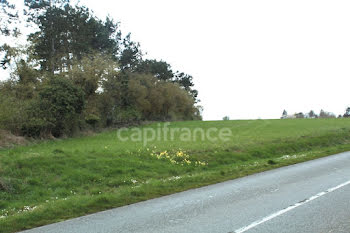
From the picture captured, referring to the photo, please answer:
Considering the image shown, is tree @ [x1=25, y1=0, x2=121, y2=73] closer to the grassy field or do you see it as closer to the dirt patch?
the dirt patch

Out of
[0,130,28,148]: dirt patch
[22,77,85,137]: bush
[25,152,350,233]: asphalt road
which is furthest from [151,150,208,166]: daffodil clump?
[22,77,85,137]: bush

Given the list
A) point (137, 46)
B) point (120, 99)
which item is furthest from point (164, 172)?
point (137, 46)

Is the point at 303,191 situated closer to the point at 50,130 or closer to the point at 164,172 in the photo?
the point at 164,172

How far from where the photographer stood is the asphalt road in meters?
6.29

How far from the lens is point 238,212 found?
23.9 feet

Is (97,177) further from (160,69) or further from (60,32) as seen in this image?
(160,69)

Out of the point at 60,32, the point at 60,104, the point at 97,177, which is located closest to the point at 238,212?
the point at 97,177

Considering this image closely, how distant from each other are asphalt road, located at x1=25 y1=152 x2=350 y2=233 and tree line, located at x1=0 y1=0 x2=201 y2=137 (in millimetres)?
9136

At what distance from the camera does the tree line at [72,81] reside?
28.6 metres

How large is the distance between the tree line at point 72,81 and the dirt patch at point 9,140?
2.80 feet

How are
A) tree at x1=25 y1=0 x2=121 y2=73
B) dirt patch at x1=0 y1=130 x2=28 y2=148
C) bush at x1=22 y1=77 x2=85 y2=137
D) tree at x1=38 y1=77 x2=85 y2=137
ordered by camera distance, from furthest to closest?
tree at x1=25 y1=0 x2=121 y2=73 < tree at x1=38 y1=77 x2=85 y2=137 < bush at x1=22 y1=77 x2=85 y2=137 < dirt patch at x1=0 y1=130 x2=28 y2=148

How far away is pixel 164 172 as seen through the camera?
1430 centimetres

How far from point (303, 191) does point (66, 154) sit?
10839 millimetres

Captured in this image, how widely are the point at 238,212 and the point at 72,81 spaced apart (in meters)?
30.8
